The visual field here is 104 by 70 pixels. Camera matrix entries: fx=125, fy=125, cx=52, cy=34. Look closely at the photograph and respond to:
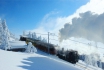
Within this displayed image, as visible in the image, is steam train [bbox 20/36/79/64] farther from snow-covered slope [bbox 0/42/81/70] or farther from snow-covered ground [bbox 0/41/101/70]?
snow-covered slope [bbox 0/42/81/70]

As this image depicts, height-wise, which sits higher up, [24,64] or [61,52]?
[61,52]

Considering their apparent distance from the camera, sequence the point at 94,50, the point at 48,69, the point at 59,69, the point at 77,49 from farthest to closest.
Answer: the point at 77,49
the point at 94,50
the point at 59,69
the point at 48,69

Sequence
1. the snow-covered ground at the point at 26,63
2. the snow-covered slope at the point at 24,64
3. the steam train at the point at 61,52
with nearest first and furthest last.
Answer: the snow-covered slope at the point at 24,64 → the snow-covered ground at the point at 26,63 → the steam train at the point at 61,52

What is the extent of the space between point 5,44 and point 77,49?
19749 millimetres

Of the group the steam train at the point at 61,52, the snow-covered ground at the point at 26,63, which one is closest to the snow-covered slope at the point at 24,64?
the snow-covered ground at the point at 26,63

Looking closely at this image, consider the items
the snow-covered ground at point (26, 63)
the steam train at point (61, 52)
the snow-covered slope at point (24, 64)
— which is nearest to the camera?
the snow-covered slope at point (24, 64)

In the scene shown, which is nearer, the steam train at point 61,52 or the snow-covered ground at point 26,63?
the snow-covered ground at point 26,63

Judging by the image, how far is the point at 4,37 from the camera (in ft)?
120

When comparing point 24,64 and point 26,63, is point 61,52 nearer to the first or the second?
point 26,63

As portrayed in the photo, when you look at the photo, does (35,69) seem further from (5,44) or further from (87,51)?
(5,44)

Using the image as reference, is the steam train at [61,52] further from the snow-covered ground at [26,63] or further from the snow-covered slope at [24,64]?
the snow-covered slope at [24,64]

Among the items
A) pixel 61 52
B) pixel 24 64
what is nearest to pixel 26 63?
pixel 24 64

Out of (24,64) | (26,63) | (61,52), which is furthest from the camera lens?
(61,52)

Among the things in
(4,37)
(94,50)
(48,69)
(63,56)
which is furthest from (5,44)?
(94,50)
